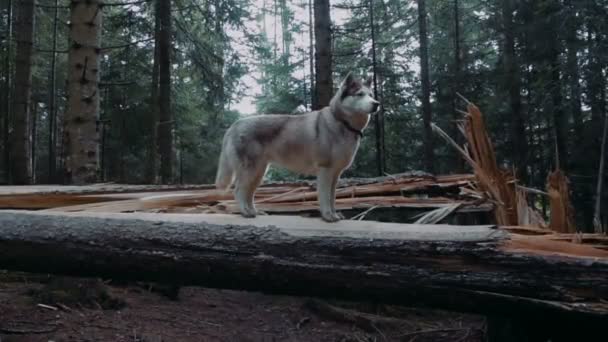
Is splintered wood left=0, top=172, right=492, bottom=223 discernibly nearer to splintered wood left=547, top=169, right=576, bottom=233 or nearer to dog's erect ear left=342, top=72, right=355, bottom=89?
splintered wood left=547, top=169, right=576, bottom=233

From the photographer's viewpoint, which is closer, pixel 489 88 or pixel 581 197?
pixel 581 197

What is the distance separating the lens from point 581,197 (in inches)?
536

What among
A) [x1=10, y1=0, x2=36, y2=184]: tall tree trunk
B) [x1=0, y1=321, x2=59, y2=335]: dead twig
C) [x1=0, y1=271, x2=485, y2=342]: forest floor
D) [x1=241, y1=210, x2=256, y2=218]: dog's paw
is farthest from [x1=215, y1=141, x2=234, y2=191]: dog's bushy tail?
[x1=10, y1=0, x2=36, y2=184]: tall tree trunk

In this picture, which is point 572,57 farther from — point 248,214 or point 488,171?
point 248,214

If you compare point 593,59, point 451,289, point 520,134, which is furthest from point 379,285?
point 520,134

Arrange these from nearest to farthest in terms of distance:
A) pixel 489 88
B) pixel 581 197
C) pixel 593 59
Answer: pixel 593 59 < pixel 581 197 < pixel 489 88

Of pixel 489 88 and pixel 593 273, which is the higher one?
pixel 489 88

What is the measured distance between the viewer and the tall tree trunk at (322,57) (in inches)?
396

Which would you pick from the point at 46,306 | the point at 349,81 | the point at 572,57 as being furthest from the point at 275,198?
the point at 572,57

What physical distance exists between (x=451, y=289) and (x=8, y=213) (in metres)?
3.62

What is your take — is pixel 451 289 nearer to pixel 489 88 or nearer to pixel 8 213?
pixel 8 213

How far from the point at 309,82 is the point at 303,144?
57.8 ft

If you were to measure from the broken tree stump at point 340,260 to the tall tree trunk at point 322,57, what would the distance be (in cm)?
610

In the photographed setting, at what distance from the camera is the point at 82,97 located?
7.27m
